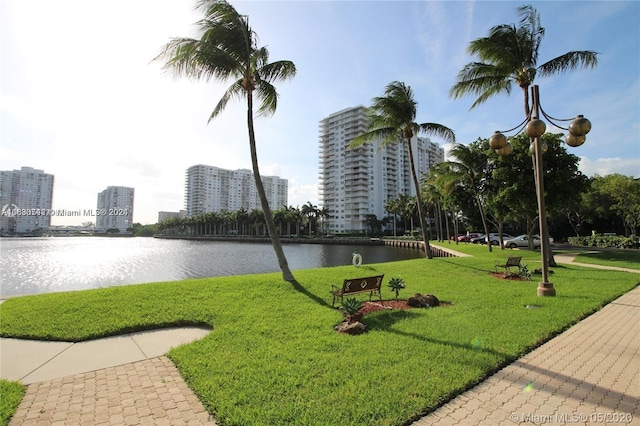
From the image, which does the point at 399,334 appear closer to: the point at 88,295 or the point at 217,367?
the point at 217,367

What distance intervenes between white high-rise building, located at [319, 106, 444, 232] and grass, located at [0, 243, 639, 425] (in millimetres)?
111472

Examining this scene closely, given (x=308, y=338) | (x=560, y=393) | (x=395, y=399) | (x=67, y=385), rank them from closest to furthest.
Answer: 1. (x=395, y=399)
2. (x=560, y=393)
3. (x=67, y=385)
4. (x=308, y=338)

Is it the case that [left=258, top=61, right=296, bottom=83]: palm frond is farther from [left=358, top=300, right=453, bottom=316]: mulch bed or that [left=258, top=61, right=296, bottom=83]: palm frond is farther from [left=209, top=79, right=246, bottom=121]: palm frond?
[left=358, top=300, right=453, bottom=316]: mulch bed

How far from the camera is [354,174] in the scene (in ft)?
408

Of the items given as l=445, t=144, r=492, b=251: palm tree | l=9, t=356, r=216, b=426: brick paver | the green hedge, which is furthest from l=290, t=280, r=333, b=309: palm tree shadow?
the green hedge

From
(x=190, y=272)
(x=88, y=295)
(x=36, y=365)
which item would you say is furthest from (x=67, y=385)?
(x=190, y=272)

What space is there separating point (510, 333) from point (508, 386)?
2.18 meters

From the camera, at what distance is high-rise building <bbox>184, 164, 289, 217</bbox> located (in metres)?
182

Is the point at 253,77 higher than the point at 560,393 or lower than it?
higher

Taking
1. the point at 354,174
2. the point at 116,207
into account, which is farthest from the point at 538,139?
the point at 116,207

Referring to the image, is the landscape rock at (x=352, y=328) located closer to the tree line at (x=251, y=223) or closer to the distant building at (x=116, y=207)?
the tree line at (x=251, y=223)

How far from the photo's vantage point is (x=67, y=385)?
4172 millimetres

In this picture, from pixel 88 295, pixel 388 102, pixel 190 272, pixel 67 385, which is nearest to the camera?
pixel 67 385

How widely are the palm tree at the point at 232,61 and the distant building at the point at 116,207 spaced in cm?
16540
